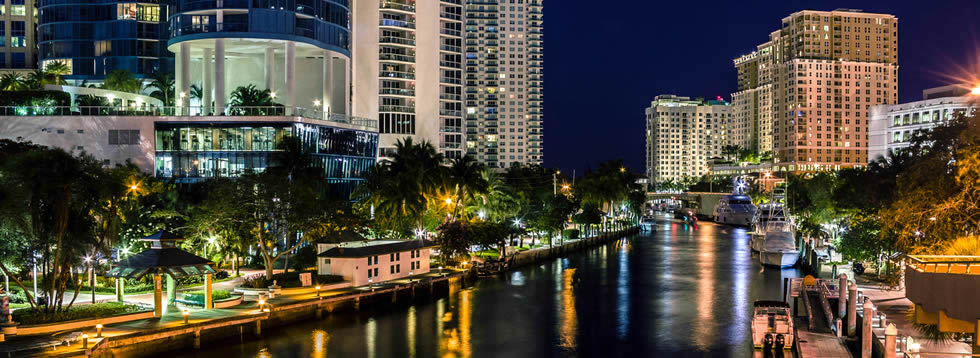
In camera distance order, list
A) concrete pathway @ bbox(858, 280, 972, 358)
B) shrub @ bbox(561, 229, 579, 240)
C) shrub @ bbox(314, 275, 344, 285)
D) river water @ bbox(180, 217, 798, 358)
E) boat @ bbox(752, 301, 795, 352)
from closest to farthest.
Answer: concrete pathway @ bbox(858, 280, 972, 358), boat @ bbox(752, 301, 795, 352), river water @ bbox(180, 217, 798, 358), shrub @ bbox(314, 275, 344, 285), shrub @ bbox(561, 229, 579, 240)

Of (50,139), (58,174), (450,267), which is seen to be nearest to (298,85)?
(50,139)

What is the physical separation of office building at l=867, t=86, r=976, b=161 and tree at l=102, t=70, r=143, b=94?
125609mm

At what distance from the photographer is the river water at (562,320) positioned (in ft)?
149

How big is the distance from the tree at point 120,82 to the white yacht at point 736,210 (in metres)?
125

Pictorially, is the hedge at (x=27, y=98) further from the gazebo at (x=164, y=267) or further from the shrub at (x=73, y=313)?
the shrub at (x=73, y=313)

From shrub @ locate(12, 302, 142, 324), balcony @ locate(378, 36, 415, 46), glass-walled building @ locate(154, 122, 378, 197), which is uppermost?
balcony @ locate(378, 36, 415, 46)

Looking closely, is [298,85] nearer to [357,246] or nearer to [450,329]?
[357,246]

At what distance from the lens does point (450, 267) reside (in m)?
74.2

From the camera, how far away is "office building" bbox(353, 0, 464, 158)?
127m

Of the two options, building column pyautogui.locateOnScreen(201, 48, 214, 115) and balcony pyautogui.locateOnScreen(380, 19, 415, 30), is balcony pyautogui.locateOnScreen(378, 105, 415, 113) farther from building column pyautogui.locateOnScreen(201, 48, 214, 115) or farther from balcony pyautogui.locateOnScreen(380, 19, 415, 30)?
building column pyautogui.locateOnScreen(201, 48, 214, 115)

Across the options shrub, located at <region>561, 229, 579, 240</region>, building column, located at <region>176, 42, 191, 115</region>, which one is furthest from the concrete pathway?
building column, located at <region>176, 42, 191, 115</region>

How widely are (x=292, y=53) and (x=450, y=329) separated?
5015cm

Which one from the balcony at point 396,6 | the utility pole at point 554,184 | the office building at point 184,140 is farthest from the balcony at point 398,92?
the office building at point 184,140

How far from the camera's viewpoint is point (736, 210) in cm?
17900
